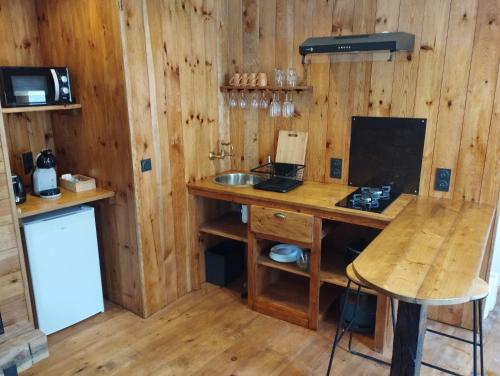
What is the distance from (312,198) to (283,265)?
1.60ft

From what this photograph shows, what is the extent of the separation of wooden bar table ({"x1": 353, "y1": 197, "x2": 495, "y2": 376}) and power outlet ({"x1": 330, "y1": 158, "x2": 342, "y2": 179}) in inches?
30.0

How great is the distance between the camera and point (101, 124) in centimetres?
260

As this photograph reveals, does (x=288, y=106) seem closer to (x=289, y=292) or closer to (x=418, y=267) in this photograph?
(x=289, y=292)

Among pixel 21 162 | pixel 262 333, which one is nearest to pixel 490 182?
pixel 262 333

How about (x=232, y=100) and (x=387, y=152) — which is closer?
(x=387, y=152)

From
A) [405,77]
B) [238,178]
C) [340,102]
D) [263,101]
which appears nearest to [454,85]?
[405,77]

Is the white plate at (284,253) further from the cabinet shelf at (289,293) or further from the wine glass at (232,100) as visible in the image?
the wine glass at (232,100)

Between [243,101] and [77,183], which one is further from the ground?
[243,101]

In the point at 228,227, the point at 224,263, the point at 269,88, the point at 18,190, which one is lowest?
the point at 224,263

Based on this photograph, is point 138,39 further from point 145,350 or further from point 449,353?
point 449,353

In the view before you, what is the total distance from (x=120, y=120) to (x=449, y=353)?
235 centimetres

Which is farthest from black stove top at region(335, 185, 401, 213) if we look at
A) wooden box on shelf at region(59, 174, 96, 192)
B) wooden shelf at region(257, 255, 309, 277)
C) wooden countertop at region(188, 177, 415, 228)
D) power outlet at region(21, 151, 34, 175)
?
power outlet at region(21, 151, 34, 175)

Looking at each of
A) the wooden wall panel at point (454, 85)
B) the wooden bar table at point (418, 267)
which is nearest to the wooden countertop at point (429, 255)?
the wooden bar table at point (418, 267)

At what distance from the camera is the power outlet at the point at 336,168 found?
9.30ft
